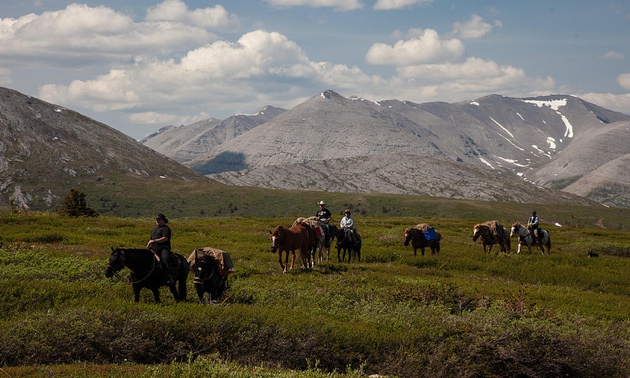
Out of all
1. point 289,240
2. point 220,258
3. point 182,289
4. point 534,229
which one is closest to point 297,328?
point 220,258

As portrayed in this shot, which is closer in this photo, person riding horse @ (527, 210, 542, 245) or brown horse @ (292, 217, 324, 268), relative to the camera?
brown horse @ (292, 217, 324, 268)

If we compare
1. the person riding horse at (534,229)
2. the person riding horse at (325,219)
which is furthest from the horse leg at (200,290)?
the person riding horse at (534,229)

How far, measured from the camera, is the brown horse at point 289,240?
26047 millimetres

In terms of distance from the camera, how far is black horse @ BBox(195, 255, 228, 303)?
18.1m

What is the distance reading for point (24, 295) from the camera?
54.3 ft

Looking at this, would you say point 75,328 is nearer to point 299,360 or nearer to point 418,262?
point 299,360

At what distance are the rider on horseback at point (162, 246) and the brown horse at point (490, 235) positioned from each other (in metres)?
27.7

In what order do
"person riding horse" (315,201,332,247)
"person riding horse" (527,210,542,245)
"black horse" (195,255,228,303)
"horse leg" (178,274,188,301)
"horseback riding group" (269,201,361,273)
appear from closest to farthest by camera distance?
"black horse" (195,255,228,303), "horse leg" (178,274,188,301), "horseback riding group" (269,201,361,273), "person riding horse" (315,201,332,247), "person riding horse" (527,210,542,245)

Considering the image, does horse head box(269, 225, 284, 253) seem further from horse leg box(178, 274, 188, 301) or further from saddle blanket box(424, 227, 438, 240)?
saddle blanket box(424, 227, 438, 240)

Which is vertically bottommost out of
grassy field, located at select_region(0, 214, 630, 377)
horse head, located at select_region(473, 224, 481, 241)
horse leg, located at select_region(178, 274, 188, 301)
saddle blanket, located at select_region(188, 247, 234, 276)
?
grassy field, located at select_region(0, 214, 630, 377)

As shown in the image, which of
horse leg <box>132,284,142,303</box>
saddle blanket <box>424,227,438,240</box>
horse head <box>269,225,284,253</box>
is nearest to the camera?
horse leg <box>132,284,142,303</box>

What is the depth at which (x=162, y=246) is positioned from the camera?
60.9 ft

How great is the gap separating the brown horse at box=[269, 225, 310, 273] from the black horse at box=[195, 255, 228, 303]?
630cm

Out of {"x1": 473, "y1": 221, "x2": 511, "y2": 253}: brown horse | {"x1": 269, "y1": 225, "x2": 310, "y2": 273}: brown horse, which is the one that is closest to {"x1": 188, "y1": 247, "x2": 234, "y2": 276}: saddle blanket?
{"x1": 269, "y1": 225, "x2": 310, "y2": 273}: brown horse
